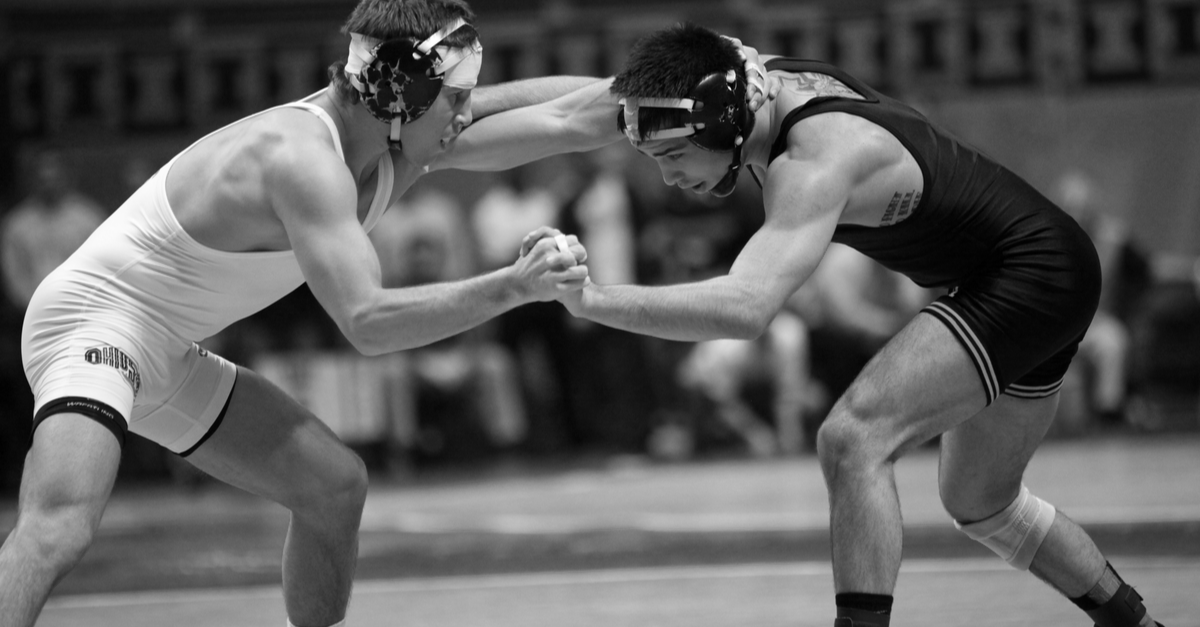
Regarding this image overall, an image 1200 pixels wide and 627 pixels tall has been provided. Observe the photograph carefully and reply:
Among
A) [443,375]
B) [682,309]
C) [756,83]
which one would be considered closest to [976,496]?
[682,309]

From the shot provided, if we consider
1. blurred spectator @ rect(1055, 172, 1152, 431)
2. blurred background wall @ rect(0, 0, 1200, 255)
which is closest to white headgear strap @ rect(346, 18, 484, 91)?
blurred spectator @ rect(1055, 172, 1152, 431)

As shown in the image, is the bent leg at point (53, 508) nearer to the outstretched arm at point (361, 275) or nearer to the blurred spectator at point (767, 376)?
the outstretched arm at point (361, 275)

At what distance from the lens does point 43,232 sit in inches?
388

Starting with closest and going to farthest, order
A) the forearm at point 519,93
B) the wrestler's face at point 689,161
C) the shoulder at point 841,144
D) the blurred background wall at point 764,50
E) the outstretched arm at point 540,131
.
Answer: the shoulder at point 841,144
the wrestler's face at point 689,161
the outstretched arm at point 540,131
the forearm at point 519,93
the blurred background wall at point 764,50

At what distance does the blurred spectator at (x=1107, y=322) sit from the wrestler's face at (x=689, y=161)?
642 centimetres

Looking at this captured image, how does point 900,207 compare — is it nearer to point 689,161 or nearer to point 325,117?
point 689,161

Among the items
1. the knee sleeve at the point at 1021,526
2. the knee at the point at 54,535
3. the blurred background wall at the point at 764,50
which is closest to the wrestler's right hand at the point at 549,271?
the knee at the point at 54,535

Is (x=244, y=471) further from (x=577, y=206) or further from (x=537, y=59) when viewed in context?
(x=537, y=59)

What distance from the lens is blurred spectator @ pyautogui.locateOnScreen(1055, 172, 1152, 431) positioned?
991 cm

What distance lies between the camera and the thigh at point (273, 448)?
3.94 meters

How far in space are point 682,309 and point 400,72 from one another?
0.95 metres

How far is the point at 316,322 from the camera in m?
10.7

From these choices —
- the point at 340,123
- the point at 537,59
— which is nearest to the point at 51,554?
the point at 340,123

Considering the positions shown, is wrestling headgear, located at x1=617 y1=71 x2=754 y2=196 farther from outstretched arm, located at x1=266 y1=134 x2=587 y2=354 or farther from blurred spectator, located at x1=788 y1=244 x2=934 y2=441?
blurred spectator, located at x1=788 y1=244 x2=934 y2=441
